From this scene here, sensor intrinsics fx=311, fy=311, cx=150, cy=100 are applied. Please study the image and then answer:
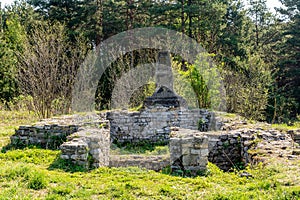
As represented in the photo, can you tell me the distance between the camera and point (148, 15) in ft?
70.8

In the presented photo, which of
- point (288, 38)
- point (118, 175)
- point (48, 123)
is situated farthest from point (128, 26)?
point (118, 175)

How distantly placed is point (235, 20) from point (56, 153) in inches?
685

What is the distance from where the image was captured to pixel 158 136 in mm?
11031

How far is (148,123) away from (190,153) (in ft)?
16.8

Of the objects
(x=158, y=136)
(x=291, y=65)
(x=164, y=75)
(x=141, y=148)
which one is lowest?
(x=141, y=148)

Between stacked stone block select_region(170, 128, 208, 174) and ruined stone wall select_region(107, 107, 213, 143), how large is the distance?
4860mm

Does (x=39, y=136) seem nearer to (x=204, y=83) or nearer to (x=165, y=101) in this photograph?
(x=165, y=101)

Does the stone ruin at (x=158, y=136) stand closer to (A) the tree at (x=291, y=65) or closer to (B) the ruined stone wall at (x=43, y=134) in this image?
(B) the ruined stone wall at (x=43, y=134)

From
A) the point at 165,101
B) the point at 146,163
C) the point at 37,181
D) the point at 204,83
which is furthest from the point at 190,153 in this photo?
the point at 204,83

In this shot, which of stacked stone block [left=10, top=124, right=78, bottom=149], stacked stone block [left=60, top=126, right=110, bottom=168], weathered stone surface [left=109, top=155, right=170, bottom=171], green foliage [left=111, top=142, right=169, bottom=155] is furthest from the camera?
green foliage [left=111, top=142, right=169, bottom=155]

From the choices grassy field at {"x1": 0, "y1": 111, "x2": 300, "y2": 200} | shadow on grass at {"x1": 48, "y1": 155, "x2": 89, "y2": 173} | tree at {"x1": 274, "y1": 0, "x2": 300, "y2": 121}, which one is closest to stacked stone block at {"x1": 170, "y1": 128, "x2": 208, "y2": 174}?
grassy field at {"x1": 0, "y1": 111, "x2": 300, "y2": 200}

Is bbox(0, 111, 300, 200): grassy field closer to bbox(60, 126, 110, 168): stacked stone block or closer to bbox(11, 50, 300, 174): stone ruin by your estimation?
bbox(60, 126, 110, 168): stacked stone block

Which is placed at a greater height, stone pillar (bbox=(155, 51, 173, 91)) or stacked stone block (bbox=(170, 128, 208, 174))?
stone pillar (bbox=(155, 51, 173, 91))

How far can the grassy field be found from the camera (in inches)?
171
